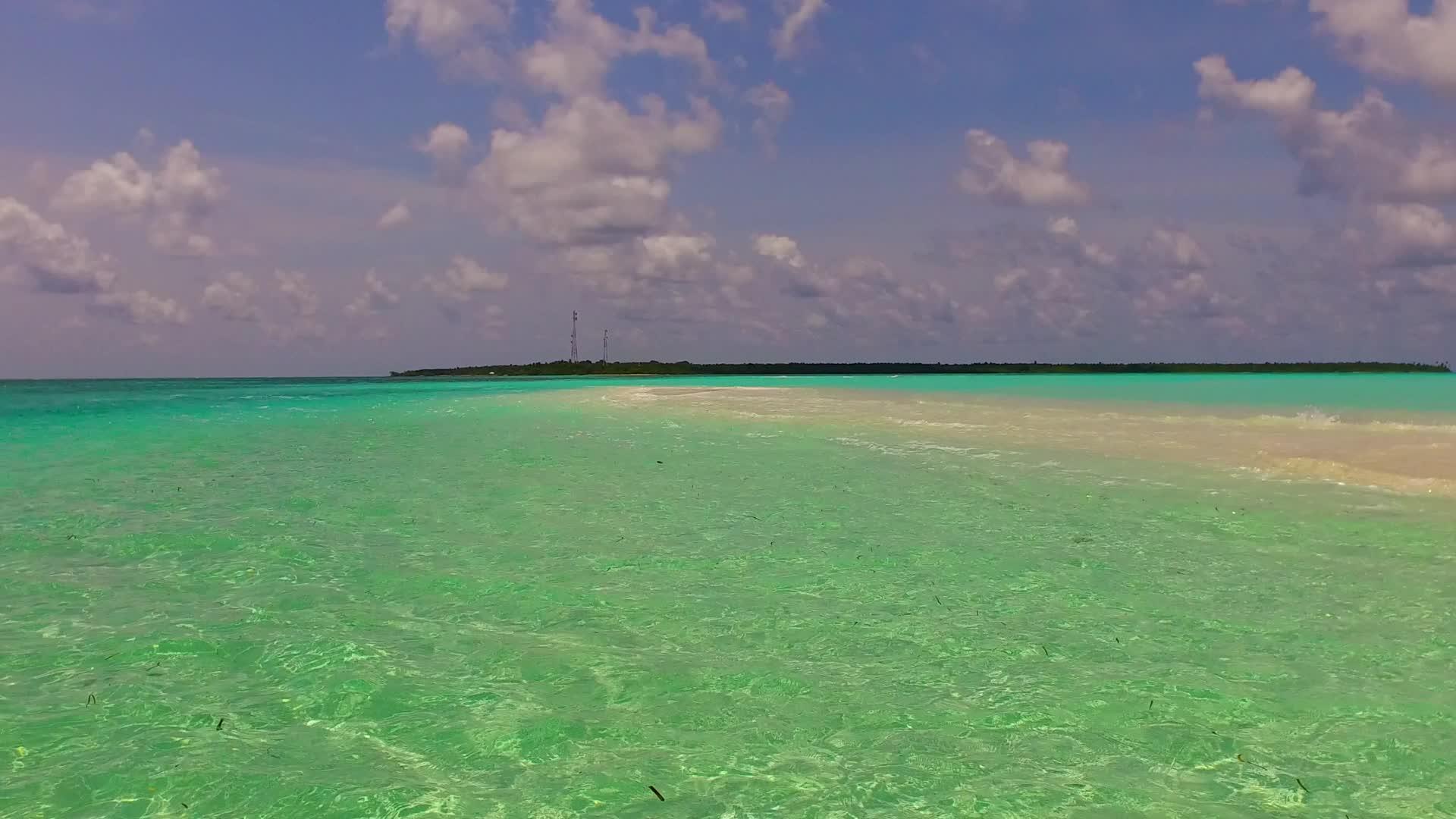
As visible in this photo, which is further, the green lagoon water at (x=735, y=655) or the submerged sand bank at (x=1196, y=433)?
the submerged sand bank at (x=1196, y=433)

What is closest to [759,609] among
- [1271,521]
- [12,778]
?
[12,778]

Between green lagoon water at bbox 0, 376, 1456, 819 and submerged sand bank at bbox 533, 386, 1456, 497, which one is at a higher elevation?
submerged sand bank at bbox 533, 386, 1456, 497

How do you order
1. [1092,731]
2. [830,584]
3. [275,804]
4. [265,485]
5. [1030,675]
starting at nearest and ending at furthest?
[275,804], [1092,731], [1030,675], [830,584], [265,485]

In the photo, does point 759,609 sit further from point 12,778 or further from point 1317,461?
point 1317,461

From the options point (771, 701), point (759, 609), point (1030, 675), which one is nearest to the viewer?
point (771, 701)

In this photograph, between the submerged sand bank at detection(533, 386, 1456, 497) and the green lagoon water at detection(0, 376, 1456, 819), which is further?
the submerged sand bank at detection(533, 386, 1456, 497)
